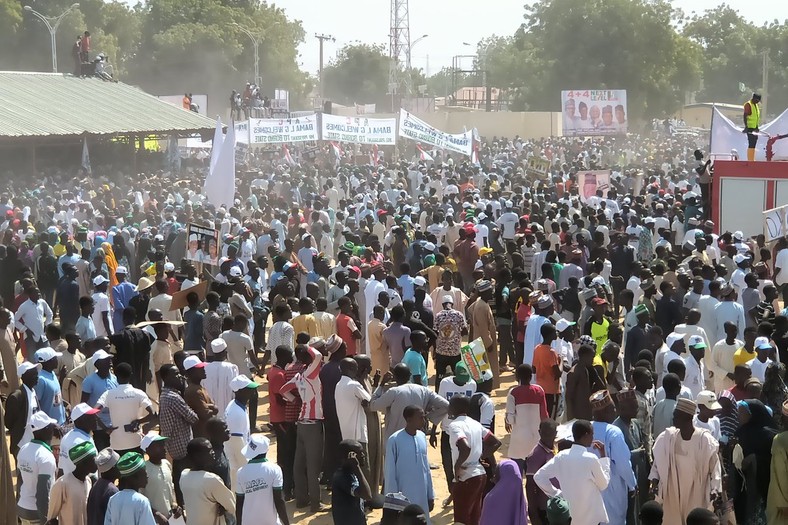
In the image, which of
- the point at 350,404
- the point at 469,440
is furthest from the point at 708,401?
the point at 350,404

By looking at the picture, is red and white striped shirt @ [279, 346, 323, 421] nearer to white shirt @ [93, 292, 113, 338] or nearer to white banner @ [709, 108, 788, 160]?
white shirt @ [93, 292, 113, 338]

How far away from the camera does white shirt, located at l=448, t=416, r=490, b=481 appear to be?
741 centimetres

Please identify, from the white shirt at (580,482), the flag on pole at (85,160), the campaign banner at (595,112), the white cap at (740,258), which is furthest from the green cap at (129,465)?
the campaign banner at (595,112)

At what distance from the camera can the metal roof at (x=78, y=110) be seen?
98.3 feet

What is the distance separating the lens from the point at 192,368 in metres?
8.60

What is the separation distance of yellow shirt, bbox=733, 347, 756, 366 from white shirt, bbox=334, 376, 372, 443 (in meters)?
3.38

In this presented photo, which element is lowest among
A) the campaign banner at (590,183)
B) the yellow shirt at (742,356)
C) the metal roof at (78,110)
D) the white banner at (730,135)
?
the yellow shirt at (742,356)

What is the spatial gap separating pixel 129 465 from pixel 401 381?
2634 millimetres

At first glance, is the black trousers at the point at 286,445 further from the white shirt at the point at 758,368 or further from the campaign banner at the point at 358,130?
the campaign banner at the point at 358,130

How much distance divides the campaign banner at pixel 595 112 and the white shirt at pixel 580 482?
3603cm

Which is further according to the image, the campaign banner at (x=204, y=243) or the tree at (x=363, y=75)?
the tree at (x=363, y=75)

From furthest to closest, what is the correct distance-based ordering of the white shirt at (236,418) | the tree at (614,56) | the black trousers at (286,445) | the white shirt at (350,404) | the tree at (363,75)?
1. the tree at (363,75)
2. the tree at (614,56)
3. the black trousers at (286,445)
4. the white shirt at (350,404)
5. the white shirt at (236,418)

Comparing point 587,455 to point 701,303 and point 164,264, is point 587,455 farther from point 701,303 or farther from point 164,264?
point 164,264

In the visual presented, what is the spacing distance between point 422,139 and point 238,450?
2073 centimetres
